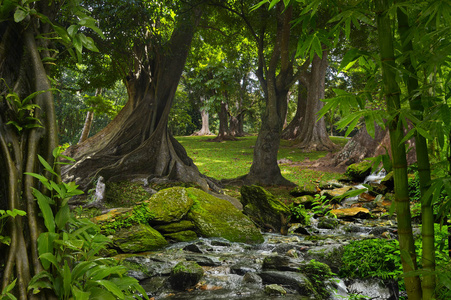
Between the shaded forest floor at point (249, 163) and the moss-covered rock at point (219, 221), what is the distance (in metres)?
3.67

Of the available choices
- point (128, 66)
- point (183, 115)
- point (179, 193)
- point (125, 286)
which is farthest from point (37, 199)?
point (183, 115)

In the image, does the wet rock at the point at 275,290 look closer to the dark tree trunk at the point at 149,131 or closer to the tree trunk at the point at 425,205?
the tree trunk at the point at 425,205

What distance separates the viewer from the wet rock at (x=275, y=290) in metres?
3.94

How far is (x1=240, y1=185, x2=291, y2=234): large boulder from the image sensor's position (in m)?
7.67

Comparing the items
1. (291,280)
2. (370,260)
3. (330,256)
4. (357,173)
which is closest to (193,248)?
(291,280)

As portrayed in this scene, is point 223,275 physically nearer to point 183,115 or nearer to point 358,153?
point 358,153

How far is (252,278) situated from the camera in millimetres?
4375

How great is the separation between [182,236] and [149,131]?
5.81 metres

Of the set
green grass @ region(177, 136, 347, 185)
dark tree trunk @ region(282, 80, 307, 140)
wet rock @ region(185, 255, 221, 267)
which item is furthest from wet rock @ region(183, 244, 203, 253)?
dark tree trunk @ region(282, 80, 307, 140)

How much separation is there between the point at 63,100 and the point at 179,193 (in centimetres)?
2642

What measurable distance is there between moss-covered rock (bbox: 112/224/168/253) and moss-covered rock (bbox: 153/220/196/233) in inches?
14.3

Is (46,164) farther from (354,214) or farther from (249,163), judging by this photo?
(249,163)

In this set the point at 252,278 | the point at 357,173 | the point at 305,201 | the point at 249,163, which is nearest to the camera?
the point at 252,278

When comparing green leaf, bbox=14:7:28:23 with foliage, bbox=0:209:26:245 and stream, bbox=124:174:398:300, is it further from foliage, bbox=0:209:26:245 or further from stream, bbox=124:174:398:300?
stream, bbox=124:174:398:300
